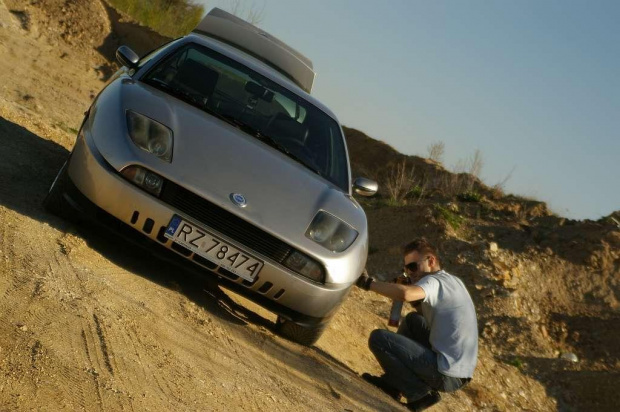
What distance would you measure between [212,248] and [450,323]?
1.83 m

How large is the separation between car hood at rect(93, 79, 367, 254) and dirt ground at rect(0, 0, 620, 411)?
0.69m

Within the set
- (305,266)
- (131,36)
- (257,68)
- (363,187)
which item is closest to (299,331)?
(305,266)

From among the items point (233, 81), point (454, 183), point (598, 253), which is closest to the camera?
point (233, 81)

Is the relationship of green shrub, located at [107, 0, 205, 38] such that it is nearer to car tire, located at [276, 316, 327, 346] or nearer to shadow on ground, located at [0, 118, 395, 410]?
shadow on ground, located at [0, 118, 395, 410]

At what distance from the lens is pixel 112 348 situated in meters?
4.22

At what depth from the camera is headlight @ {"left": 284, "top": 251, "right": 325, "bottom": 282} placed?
5.36 metres

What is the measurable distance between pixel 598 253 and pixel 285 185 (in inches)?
376

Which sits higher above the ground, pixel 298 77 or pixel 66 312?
pixel 298 77

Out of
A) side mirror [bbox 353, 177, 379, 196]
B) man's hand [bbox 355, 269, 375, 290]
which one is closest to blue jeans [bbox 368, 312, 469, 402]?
man's hand [bbox 355, 269, 375, 290]

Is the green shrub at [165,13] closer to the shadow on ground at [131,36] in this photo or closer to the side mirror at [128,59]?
the shadow on ground at [131,36]

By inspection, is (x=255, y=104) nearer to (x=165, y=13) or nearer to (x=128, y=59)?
(x=128, y=59)

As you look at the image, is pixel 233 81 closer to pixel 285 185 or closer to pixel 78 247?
pixel 285 185

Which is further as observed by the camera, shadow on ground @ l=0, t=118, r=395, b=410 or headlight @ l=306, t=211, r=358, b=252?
shadow on ground @ l=0, t=118, r=395, b=410

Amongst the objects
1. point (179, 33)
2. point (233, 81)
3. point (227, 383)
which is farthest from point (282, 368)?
point (179, 33)
